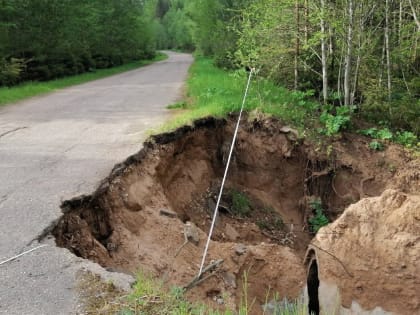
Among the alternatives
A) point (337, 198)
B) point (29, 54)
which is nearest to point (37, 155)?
point (337, 198)

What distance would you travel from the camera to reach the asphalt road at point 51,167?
3.76 metres

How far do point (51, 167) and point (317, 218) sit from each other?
17.4 ft

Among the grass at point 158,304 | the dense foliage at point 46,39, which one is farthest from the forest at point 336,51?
the grass at point 158,304

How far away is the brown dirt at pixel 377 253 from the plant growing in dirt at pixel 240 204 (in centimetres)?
238

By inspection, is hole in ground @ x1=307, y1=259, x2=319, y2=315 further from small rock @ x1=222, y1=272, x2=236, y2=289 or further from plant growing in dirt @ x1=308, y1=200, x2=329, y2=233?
plant growing in dirt @ x1=308, y1=200, x2=329, y2=233

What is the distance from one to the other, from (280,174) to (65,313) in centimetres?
698

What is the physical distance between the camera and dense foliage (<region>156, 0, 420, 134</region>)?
31.1 ft

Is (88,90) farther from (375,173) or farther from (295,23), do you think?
(375,173)

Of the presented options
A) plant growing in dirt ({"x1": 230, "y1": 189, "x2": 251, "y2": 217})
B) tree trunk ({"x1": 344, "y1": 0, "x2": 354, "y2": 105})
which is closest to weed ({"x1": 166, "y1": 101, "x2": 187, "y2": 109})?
plant growing in dirt ({"x1": 230, "y1": 189, "x2": 251, "y2": 217})

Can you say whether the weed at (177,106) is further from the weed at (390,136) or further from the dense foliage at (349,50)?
the weed at (390,136)

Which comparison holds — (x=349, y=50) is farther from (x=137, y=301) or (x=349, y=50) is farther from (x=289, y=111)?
(x=137, y=301)

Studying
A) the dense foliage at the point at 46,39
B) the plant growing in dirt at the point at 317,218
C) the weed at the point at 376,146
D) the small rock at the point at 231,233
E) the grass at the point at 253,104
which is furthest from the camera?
the dense foliage at the point at 46,39

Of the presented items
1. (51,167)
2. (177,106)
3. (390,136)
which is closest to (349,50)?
(390,136)

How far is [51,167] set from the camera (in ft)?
22.3
